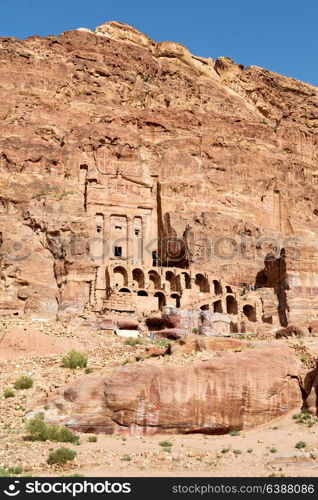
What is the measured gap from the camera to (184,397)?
80.0 feet

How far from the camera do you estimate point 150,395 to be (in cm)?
2442

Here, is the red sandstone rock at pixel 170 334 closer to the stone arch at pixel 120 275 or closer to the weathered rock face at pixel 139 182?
the weathered rock face at pixel 139 182

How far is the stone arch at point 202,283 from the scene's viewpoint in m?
62.7

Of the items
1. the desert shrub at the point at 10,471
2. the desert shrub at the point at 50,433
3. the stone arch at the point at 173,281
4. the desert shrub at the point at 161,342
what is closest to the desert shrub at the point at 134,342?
the desert shrub at the point at 161,342

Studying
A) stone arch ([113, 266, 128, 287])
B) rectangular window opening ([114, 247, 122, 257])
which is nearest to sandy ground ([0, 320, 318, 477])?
stone arch ([113, 266, 128, 287])

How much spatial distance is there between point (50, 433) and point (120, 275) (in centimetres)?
3825

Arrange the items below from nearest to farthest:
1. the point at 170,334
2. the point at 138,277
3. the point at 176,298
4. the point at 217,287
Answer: the point at 170,334, the point at 176,298, the point at 138,277, the point at 217,287

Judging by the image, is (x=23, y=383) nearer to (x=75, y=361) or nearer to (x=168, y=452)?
(x=75, y=361)

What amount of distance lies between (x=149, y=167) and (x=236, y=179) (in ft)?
36.6

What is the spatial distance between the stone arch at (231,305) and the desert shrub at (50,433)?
124ft

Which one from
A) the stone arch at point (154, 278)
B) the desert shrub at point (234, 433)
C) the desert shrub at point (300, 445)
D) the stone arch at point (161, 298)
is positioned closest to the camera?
the desert shrub at point (300, 445)

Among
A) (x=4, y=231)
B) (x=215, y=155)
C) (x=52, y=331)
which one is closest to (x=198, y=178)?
(x=215, y=155)

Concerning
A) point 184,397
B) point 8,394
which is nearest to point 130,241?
point 8,394

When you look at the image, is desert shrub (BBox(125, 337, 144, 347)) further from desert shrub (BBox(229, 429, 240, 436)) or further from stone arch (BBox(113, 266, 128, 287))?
stone arch (BBox(113, 266, 128, 287))
